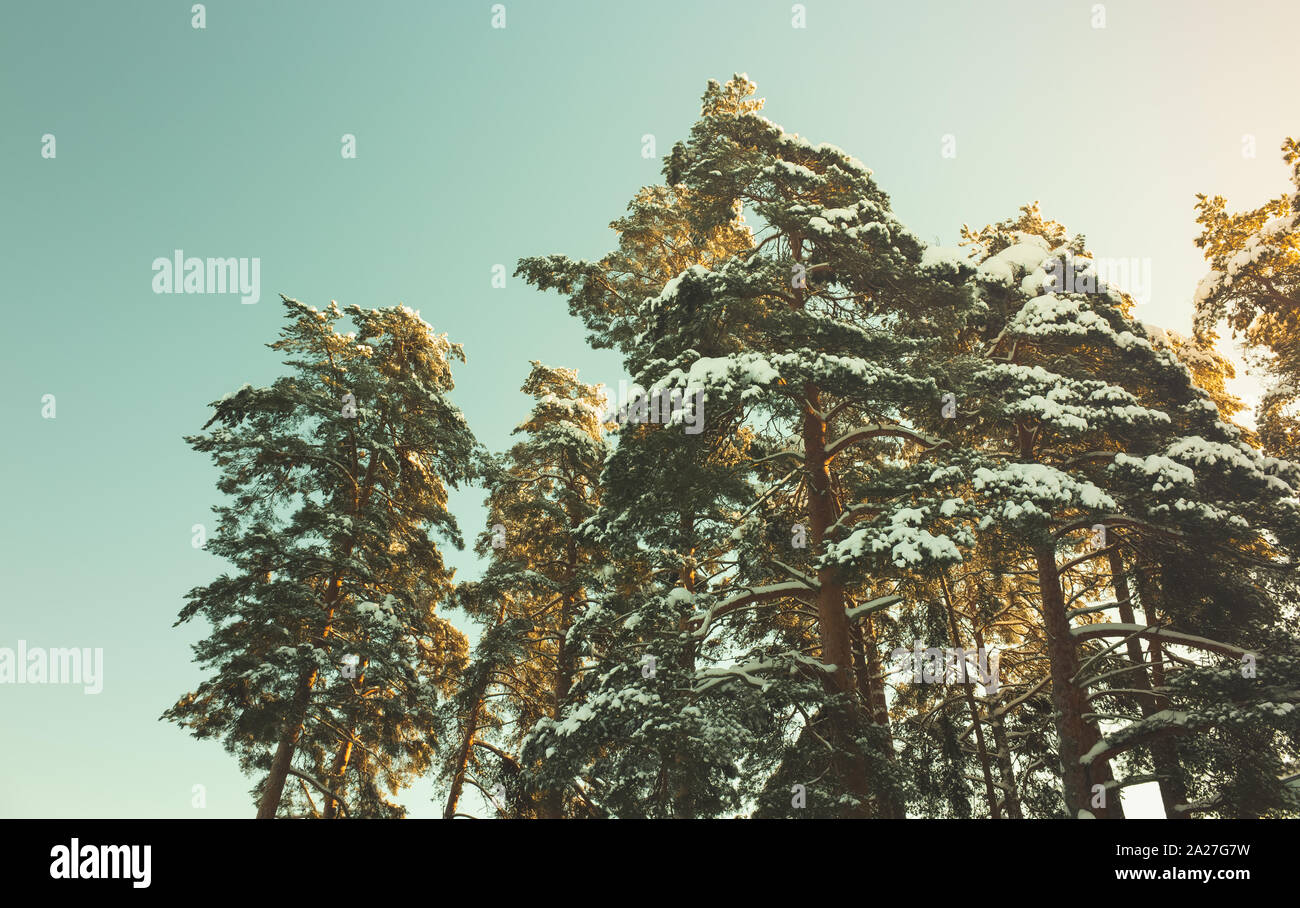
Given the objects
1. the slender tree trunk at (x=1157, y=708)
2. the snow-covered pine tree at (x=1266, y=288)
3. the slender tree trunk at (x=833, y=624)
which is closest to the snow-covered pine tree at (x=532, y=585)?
the slender tree trunk at (x=833, y=624)

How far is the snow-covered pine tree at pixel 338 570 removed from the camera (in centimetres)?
1352

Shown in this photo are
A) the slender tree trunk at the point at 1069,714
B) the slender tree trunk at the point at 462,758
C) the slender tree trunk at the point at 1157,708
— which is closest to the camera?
the slender tree trunk at the point at 1069,714

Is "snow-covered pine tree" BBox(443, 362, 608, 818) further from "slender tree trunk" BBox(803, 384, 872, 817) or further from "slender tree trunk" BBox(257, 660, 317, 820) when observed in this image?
"slender tree trunk" BBox(803, 384, 872, 817)

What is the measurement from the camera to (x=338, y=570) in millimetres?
14828

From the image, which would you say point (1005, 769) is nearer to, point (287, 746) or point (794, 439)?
point (794, 439)

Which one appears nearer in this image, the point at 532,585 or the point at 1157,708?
the point at 1157,708

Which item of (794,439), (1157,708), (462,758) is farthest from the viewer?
(462,758)

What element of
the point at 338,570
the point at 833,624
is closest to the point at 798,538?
the point at 833,624

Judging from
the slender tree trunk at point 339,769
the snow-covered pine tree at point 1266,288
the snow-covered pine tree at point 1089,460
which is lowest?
the slender tree trunk at point 339,769

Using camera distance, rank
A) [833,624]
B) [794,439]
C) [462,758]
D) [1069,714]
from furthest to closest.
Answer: [462,758] → [794,439] → [1069,714] → [833,624]

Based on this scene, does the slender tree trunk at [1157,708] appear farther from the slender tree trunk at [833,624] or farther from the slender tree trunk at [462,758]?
the slender tree trunk at [462,758]

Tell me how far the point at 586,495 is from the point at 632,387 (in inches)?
282
